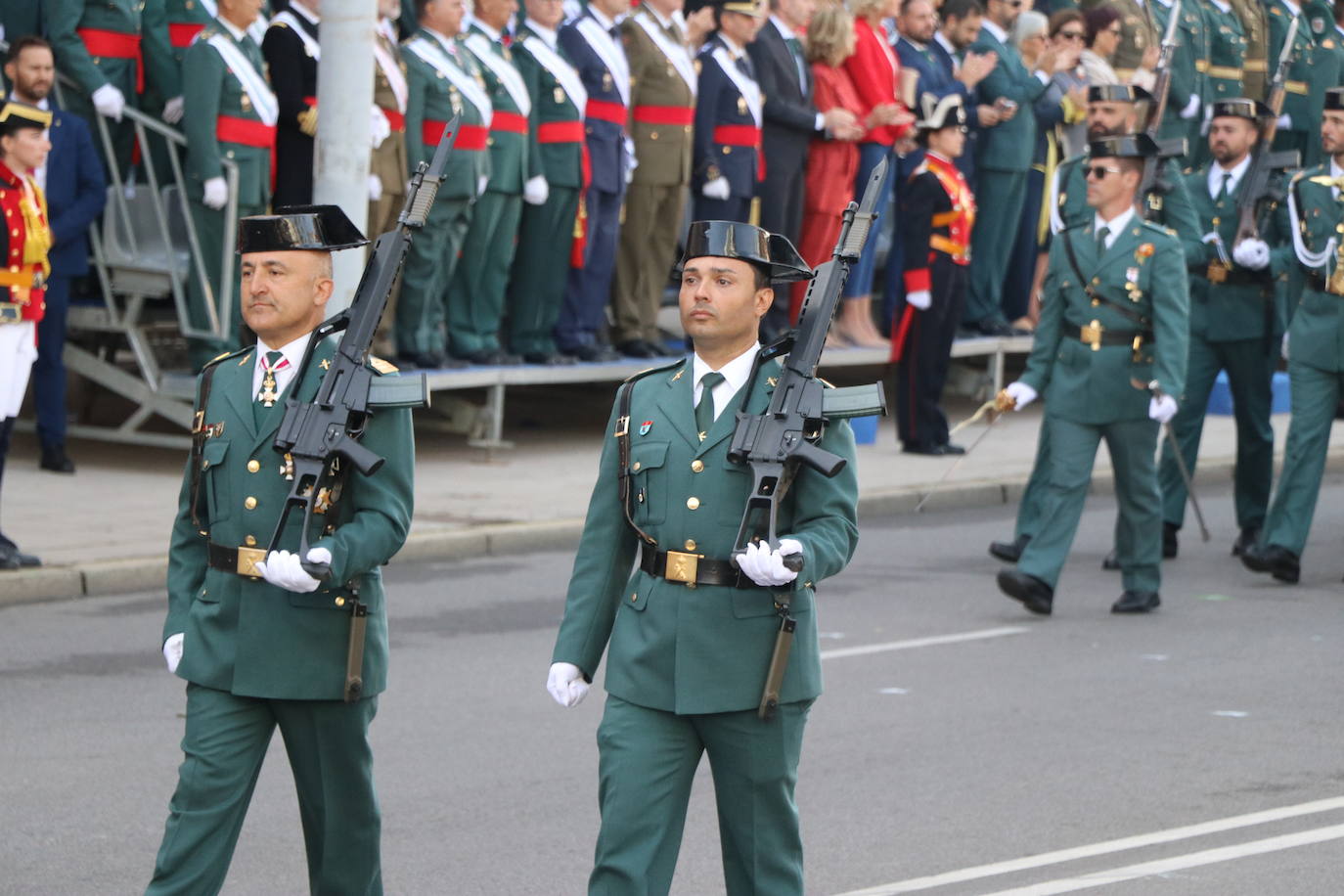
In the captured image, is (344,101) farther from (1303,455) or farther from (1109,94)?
(1303,455)

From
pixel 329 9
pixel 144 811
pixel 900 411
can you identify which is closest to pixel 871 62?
pixel 900 411

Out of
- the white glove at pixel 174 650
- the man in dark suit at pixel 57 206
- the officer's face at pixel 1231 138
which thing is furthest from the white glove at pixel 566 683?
the officer's face at pixel 1231 138

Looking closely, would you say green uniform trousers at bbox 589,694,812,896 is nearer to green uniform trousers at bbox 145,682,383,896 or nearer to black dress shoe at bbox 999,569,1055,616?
green uniform trousers at bbox 145,682,383,896

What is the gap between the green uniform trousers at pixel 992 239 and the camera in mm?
17344

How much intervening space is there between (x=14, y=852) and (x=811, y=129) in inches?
401

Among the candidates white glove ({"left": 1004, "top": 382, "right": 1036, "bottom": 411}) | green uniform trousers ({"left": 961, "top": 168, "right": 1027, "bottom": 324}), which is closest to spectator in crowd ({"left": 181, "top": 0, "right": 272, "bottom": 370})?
white glove ({"left": 1004, "top": 382, "right": 1036, "bottom": 411})

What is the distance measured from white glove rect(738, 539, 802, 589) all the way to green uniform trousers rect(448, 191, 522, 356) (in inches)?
376

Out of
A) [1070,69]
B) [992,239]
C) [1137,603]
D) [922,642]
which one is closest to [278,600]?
[922,642]

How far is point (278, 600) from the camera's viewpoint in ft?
18.5

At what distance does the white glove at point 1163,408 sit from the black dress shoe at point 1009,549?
166cm

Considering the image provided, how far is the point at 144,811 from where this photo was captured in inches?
291

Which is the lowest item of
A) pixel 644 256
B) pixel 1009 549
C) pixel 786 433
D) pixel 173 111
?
pixel 1009 549

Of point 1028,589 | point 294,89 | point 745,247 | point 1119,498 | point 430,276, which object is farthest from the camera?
point 430,276

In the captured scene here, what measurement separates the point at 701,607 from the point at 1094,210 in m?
7.50
